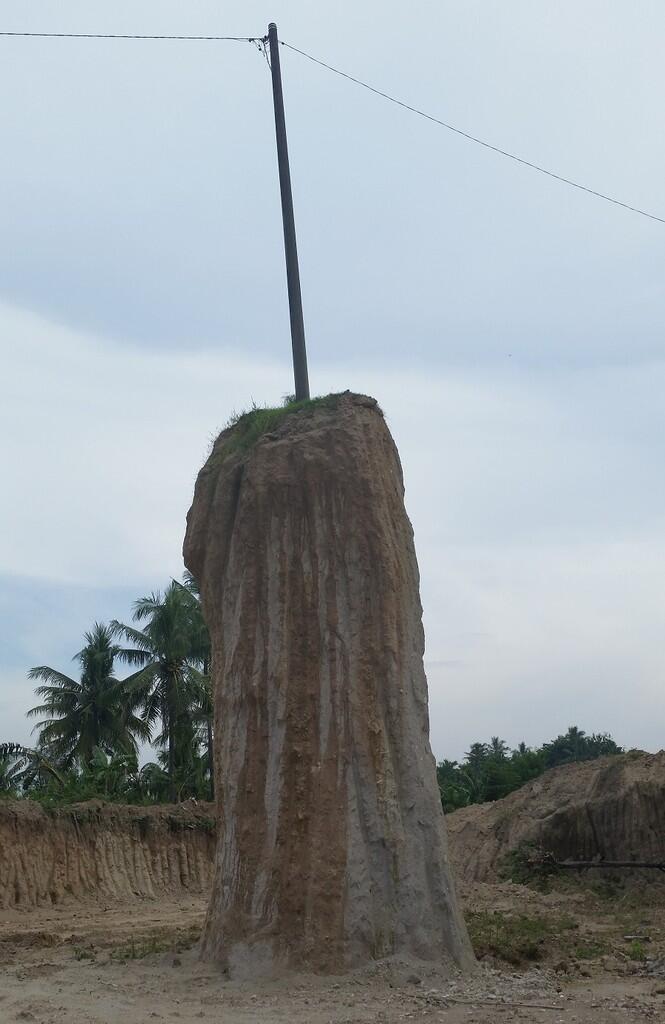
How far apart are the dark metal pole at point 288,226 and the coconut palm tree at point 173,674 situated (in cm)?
2333

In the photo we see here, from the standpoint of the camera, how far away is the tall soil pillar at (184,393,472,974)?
31.4ft

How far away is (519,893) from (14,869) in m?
10.1

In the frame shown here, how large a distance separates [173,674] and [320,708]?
25595 millimetres

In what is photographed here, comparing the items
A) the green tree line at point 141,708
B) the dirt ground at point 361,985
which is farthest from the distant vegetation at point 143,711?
the dirt ground at point 361,985

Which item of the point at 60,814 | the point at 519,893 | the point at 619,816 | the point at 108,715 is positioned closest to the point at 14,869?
the point at 60,814

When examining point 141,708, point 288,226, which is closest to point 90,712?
point 141,708

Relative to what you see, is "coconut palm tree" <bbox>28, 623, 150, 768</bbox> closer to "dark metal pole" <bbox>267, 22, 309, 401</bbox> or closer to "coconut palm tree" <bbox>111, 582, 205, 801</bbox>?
"coconut palm tree" <bbox>111, 582, 205, 801</bbox>

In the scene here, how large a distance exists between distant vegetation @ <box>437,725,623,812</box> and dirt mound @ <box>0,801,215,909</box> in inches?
602

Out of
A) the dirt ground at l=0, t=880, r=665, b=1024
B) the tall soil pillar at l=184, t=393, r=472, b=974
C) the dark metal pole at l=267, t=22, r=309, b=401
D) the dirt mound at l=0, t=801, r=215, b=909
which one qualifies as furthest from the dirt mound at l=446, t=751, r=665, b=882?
the dark metal pole at l=267, t=22, r=309, b=401

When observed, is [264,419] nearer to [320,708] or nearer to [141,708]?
[320,708]

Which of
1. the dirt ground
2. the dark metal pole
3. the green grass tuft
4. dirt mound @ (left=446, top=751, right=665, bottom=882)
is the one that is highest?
the dark metal pole

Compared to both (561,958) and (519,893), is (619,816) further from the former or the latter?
(561,958)

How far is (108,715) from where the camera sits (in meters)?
37.0

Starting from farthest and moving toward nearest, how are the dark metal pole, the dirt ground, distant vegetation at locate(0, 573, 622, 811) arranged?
distant vegetation at locate(0, 573, 622, 811) → the dark metal pole → the dirt ground
